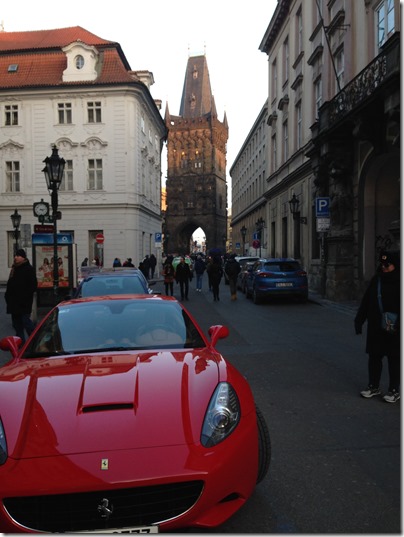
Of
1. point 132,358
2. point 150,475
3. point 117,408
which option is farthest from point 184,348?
point 150,475

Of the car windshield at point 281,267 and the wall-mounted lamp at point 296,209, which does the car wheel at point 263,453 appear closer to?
the car windshield at point 281,267

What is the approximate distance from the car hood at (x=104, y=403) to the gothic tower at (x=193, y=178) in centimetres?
10119

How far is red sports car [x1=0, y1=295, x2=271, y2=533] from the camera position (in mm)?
2584

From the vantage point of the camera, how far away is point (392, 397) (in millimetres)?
5977

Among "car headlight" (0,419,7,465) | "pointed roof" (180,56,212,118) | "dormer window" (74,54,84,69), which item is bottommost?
"car headlight" (0,419,7,465)

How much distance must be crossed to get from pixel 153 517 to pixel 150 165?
134 feet

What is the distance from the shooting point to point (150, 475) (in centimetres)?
260

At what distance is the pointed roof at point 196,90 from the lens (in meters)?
109

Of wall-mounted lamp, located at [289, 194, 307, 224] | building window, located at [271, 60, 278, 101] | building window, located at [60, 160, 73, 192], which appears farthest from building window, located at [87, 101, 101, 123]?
wall-mounted lamp, located at [289, 194, 307, 224]

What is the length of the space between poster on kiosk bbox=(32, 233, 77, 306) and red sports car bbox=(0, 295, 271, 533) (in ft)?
42.6

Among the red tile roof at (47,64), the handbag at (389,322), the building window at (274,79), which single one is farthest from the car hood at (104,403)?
the building window at (274,79)

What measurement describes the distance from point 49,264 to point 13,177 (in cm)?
2172

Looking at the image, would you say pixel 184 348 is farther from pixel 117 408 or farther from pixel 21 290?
pixel 21 290

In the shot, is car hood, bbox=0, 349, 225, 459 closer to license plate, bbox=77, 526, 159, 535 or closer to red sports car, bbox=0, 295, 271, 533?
red sports car, bbox=0, 295, 271, 533
